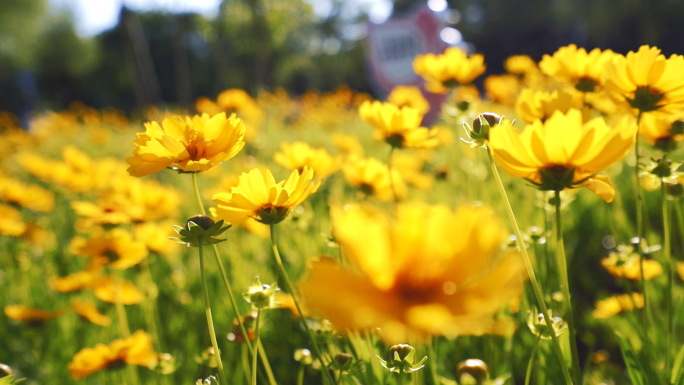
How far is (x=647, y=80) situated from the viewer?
1.85 ft

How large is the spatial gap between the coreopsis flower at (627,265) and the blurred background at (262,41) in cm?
612

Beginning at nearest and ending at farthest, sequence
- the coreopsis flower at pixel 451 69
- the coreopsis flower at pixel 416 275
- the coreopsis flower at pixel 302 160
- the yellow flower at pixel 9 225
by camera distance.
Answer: the coreopsis flower at pixel 416 275 → the coreopsis flower at pixel 302 160 → the coreopsis flower at pixel 451 69 → the yellow flower at pixel 9 225

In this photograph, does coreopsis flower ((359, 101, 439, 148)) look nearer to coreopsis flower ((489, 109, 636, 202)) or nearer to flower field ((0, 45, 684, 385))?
flower field ((0, 45, 684, 385))

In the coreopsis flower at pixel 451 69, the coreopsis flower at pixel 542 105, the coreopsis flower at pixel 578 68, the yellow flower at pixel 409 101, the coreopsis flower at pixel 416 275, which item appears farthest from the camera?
the yellow flower at pixel 409 101

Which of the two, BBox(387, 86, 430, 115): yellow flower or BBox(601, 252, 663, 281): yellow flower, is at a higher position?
BBox(387, 86, 430, 115): yellow flower

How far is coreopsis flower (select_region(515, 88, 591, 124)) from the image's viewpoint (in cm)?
66

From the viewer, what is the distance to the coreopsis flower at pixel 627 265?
711 mm

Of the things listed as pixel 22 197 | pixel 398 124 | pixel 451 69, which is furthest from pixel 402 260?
pixel 22 197

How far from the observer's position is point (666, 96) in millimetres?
579

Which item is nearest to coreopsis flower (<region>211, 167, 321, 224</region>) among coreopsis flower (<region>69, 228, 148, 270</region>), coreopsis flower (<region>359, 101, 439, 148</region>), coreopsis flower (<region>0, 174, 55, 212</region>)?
coreopsis flower (<region>359, 101, 439, 148</region>)

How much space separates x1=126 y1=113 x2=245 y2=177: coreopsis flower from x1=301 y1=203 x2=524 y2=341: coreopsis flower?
0.86 feet

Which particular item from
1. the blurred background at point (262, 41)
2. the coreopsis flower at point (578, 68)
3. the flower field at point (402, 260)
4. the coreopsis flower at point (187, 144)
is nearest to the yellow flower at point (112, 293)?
the flower field at point (402, 260)

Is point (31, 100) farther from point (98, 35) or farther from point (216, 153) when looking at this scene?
point (216, 153)

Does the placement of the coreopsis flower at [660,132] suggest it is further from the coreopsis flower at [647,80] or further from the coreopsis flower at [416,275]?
the coreopsis flower at [416,275]
